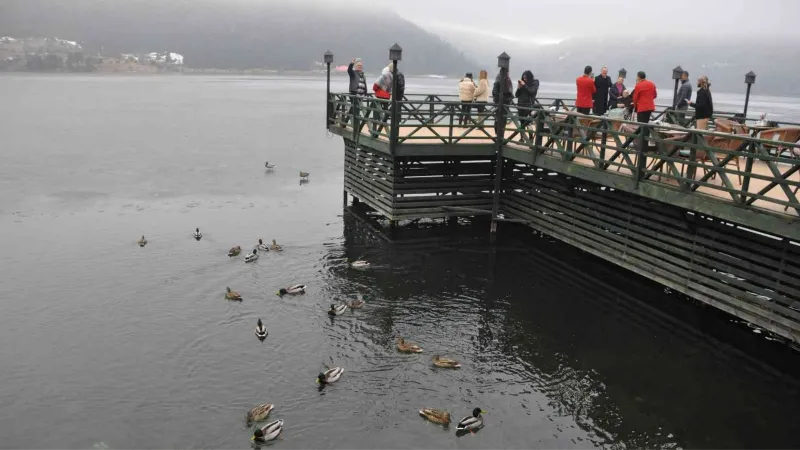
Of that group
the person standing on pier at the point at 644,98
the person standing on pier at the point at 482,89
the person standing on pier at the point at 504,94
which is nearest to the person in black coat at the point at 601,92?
the person standing on pier at the point at 504,94

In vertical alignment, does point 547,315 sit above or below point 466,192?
below

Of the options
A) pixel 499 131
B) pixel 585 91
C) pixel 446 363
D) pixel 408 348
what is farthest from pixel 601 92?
pixel 446 363

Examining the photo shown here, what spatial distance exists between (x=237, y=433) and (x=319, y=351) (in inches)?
129

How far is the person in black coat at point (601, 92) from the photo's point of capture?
2220 centimetres

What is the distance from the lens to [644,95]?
58.7 feet

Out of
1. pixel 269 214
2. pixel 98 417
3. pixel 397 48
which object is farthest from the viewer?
pixel 269 214

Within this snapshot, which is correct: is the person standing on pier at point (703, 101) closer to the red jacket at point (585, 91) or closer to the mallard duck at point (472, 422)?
the red jacket at point (585, 91)

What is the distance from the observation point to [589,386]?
13.1m

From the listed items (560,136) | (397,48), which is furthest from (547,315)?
(397,48)

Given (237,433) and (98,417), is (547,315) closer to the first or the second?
(237,433)

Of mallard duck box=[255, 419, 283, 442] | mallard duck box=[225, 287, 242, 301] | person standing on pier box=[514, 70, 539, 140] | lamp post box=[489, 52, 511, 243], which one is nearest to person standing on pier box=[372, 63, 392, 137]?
lamp post box=[489, 52, 511, 243]

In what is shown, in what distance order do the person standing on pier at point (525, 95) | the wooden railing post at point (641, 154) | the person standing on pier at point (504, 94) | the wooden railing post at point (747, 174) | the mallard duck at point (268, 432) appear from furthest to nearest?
1. the person standing on pier at point (504, 94)
2. the person standing on pier at point (525, 95)
3. the wooden railing post at point (641, 154)
4. the wooden railing post at point (747, 174)
5. the mallard duck at point (268, 432)

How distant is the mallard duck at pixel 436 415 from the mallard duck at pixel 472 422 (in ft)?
0.93

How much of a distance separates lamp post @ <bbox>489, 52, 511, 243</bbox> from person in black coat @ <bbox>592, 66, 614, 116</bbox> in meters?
3.77
